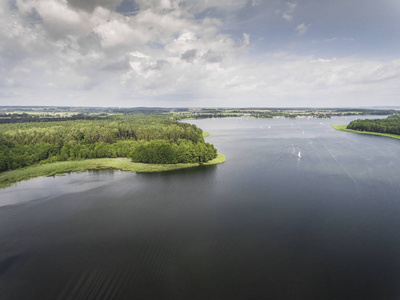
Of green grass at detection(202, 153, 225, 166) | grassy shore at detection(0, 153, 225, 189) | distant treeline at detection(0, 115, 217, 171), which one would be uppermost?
distant treeline at detection(0, 115, 217, 171)

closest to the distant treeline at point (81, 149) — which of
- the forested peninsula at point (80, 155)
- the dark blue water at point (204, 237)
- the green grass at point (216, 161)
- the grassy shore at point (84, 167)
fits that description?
the forested peninsula at point (80, 155)

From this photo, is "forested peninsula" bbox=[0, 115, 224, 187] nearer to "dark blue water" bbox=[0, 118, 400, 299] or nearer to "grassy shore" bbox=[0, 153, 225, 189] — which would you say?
"grassy shore" bbox=[0, 153, 225, 189]

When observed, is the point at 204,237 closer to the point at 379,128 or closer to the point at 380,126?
the point at 379,128

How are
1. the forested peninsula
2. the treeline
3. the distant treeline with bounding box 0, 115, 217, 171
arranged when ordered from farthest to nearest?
1. the treeline
2. the distant treeline with bounding box 0, 115, 217, 171
3. the forested peninsula

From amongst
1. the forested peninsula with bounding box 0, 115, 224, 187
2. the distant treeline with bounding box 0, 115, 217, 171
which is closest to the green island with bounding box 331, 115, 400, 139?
the forested peninsula with bounding box 0, 115, 224, 187

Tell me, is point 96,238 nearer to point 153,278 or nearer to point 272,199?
point 153,278

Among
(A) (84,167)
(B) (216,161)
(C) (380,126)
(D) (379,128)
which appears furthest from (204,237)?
(C) (380,126)

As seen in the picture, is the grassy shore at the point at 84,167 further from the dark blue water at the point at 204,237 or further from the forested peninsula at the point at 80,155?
the dark blue water at the point at 204,237
